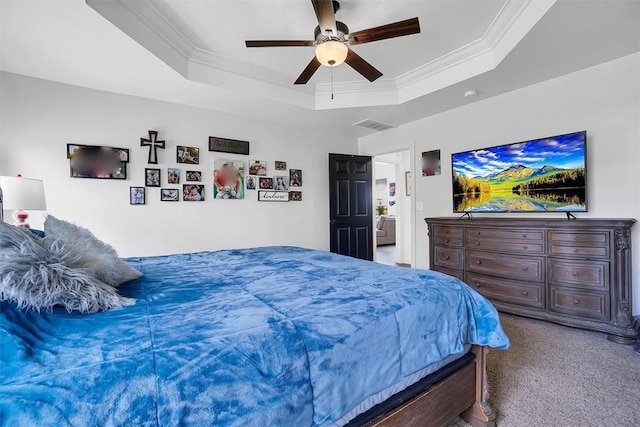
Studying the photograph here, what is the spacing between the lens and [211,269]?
1.90 meters

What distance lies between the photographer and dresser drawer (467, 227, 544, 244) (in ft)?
9.33

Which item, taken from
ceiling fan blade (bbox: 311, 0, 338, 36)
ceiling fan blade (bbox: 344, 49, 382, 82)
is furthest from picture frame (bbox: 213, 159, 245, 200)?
ceiling fan blade (bbox: 311, 0, 338, 36)

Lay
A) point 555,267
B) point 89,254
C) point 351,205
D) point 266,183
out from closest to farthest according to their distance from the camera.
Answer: point 89,254, point 555,267, point 266,183, point 351,205

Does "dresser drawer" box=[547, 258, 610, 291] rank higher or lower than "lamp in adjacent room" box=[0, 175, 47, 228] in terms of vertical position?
lower

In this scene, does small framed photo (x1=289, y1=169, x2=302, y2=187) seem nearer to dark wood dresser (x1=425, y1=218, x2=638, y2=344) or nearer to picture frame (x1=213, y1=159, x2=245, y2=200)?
picture frame (x1=213, y1=159, x2=245, y2=200)

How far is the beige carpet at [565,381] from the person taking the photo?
63.2 inches

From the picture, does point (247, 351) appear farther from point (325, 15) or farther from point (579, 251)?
point (579, 251)

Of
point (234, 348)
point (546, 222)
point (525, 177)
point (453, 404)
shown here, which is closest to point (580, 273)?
point (546, 222)

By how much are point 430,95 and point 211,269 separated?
3155mm

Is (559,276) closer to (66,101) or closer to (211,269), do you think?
(211,269)

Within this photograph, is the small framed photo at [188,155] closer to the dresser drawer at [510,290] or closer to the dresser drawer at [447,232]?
the dresser drawer at [447,232]

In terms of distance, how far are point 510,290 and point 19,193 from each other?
14.6 feet

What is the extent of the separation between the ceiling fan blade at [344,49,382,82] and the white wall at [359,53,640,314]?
191 cm

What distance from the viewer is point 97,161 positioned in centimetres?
315
